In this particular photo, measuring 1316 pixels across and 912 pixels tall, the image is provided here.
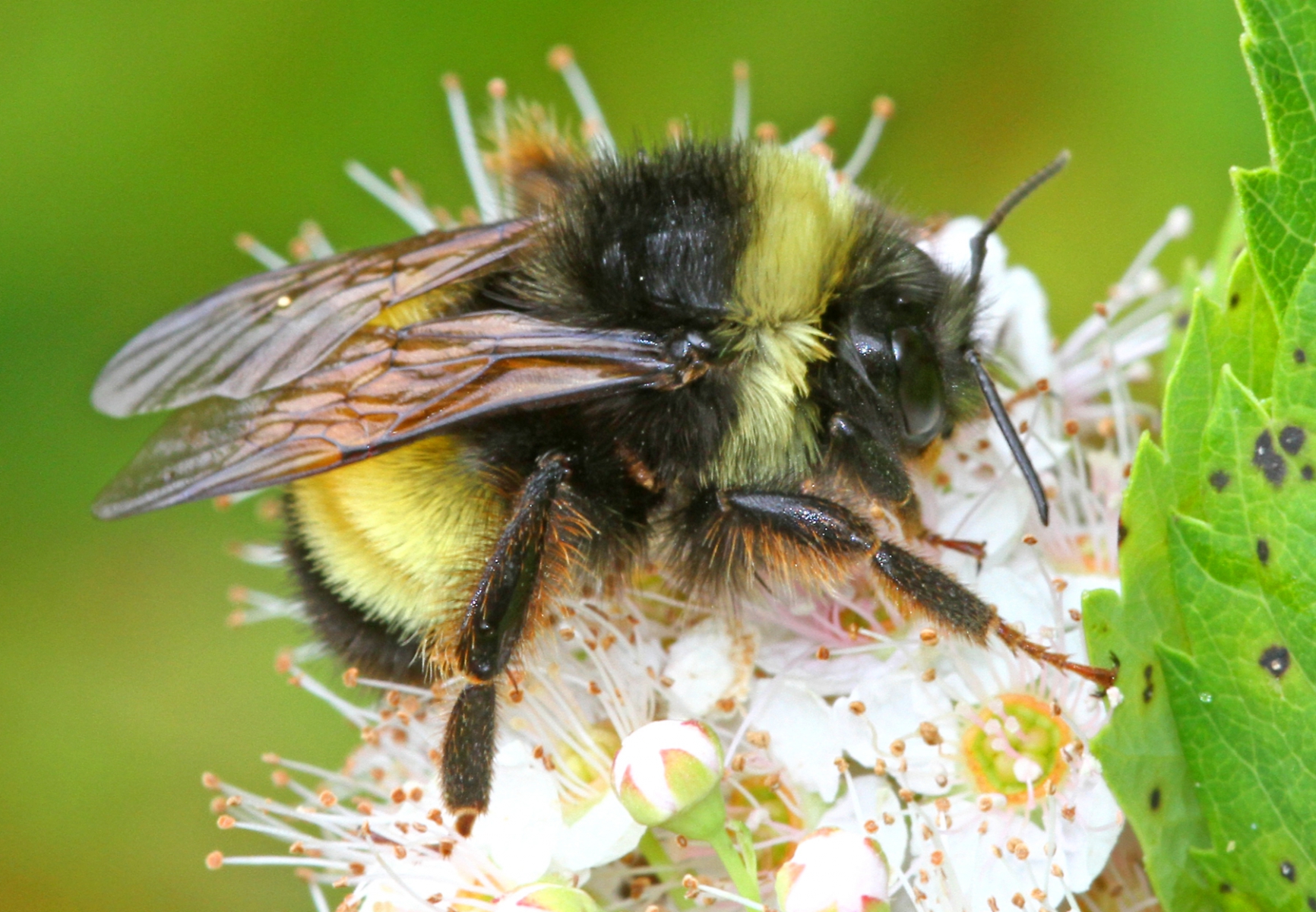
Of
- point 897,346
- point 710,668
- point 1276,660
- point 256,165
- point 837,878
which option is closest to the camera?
point 1276,660

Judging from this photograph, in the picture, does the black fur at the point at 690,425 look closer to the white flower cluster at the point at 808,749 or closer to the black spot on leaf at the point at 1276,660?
the white flower cluster at the point at 808,749

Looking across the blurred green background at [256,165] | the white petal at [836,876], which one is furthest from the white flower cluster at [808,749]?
the blurred green background at [256,165]

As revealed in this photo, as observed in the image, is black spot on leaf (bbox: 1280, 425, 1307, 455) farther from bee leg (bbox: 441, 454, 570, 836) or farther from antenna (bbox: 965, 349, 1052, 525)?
bee leg (bbox: 441, 454, 570, 836)

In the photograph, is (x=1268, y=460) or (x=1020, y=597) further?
(x=1020, y=597)

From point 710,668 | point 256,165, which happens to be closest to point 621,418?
point 710,668

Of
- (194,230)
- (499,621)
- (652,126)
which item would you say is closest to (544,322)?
(499,621)

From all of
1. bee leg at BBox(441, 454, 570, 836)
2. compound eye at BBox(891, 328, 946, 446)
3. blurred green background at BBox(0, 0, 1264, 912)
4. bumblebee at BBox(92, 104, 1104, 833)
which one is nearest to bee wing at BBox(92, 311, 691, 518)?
bumblebee at BBox(92, 104, 1104, 833)

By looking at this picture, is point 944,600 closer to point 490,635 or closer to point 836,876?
point 836,876
